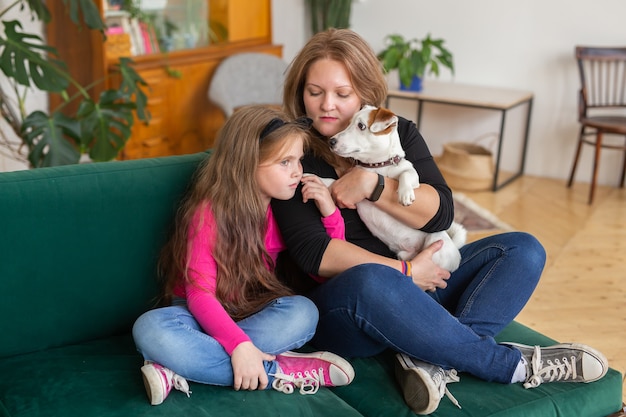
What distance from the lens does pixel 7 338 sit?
1.77m

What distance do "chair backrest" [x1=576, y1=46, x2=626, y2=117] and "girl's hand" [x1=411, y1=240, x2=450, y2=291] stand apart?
9.01ft

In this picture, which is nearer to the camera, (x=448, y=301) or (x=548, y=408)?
(x=548, y=408)

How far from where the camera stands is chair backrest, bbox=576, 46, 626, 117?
4309 mm

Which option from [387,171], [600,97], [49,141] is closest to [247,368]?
[387,171]

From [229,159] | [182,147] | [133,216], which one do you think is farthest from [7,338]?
[182,147]

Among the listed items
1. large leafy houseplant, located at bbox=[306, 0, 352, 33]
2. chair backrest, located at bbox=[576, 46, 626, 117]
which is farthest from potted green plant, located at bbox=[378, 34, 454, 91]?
chair backrest, located at bbox=[576, 46, 626, 117]

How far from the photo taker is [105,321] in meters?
1.89

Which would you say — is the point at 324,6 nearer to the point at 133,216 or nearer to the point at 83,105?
the point at 83,105

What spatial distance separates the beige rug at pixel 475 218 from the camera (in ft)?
12.6

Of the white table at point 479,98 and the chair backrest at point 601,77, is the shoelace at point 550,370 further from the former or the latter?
the chair backrest at point 601,77

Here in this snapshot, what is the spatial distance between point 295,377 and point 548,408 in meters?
0.59

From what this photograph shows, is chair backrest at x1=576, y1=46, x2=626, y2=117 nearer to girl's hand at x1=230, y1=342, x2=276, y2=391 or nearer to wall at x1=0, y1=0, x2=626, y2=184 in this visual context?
wall at x1=0, y1=0, x2=626, y2=184

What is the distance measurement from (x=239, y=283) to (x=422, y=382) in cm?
51

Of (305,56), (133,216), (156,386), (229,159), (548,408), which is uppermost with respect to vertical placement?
(305,56)
